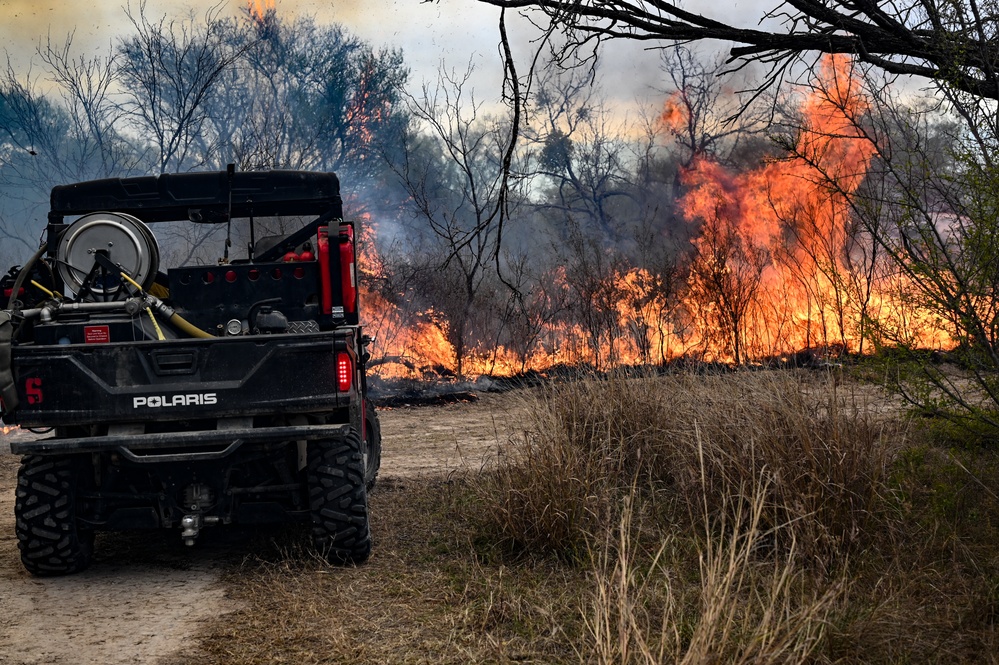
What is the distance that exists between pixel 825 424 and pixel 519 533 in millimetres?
1997

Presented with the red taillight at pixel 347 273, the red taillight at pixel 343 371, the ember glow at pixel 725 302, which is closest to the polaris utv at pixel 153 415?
the red taillight at pixel 343 371

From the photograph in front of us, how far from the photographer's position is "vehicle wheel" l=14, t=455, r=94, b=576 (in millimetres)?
5645

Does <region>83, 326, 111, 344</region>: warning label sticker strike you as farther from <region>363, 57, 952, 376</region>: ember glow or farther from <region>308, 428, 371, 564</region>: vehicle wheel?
<region>363, 57, 952, 376</region>: ember glow

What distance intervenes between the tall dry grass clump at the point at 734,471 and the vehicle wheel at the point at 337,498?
890mm

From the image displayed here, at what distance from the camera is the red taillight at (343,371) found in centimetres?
566

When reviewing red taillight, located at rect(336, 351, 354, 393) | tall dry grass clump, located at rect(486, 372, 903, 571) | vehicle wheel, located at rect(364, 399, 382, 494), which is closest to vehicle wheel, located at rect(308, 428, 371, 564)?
red taillight, located at rect(336, 351, 354, 393)

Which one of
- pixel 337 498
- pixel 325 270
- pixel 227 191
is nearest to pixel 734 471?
pixel 337 498

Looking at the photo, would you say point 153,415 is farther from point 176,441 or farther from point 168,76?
point 168,76

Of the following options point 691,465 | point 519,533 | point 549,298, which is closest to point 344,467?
point 519,533

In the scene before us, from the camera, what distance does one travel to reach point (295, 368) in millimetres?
5641

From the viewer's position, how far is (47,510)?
18.5ft

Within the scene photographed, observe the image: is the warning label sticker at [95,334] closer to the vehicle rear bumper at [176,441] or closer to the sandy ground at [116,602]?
the vehicle rear bumper at [176,441]

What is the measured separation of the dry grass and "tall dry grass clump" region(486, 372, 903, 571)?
16 millimetres

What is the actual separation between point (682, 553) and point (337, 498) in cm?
213
